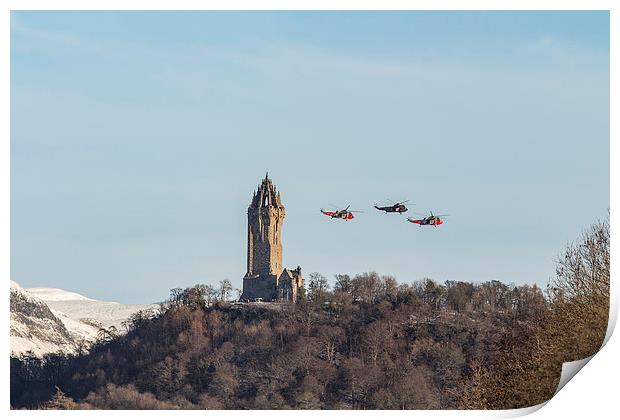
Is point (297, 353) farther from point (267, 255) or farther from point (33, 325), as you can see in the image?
point (33, 325)

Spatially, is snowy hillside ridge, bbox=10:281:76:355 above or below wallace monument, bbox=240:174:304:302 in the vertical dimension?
below

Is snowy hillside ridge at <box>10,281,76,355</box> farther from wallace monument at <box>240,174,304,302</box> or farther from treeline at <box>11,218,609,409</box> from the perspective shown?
wallace monument at <box>240,174,304,302</box>

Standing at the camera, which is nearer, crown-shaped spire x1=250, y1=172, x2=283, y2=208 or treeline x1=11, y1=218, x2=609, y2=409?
treeline x1=11, y1=218, x2=609, y2=409

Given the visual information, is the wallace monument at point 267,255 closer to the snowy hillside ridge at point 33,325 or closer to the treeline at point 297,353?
the treeline at point 297,353

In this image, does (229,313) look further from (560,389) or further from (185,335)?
(560,389)
